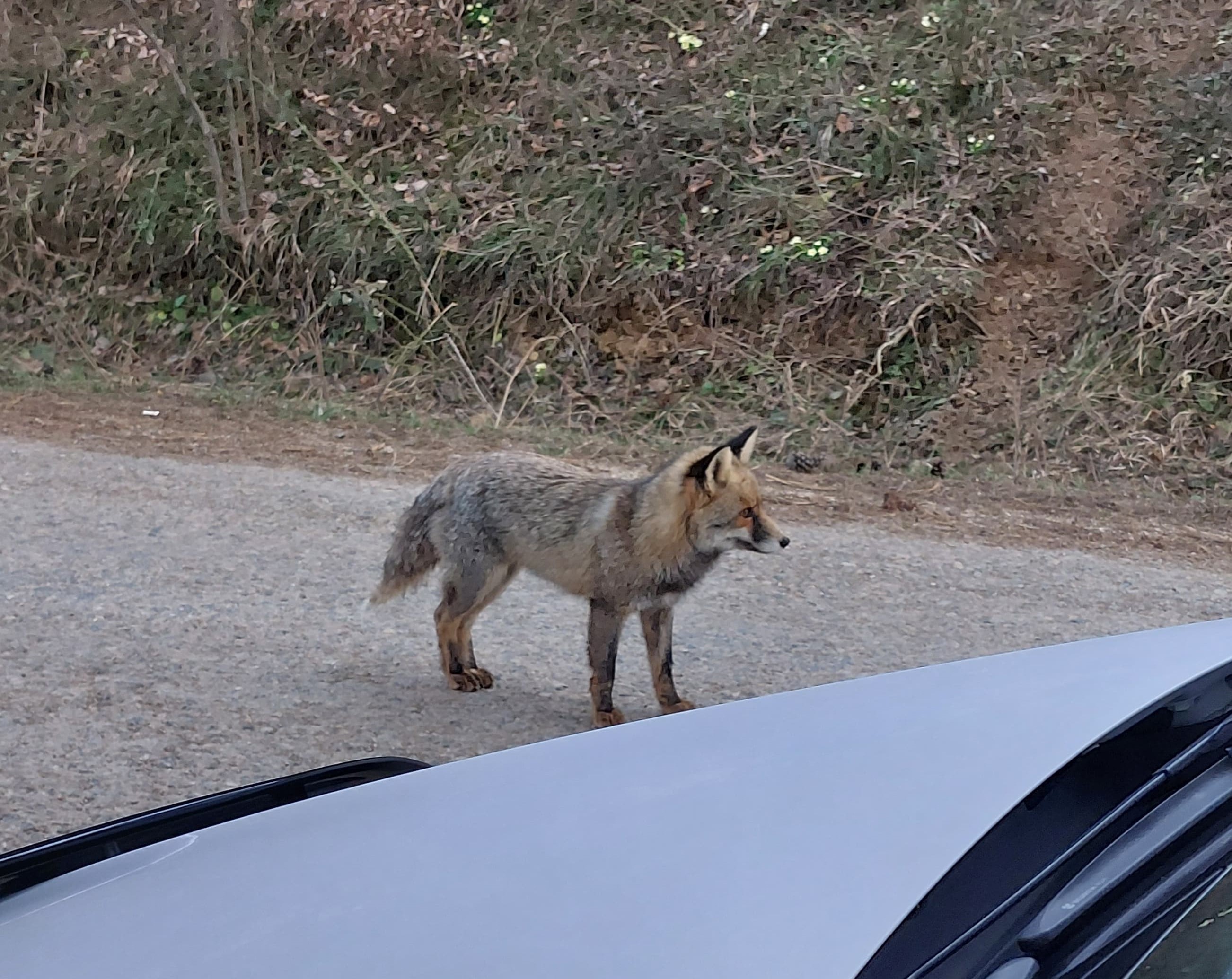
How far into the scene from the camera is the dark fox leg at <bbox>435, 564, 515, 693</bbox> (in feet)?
17.0

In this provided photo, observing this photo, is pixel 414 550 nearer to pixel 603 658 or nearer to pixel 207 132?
pixel 603 658

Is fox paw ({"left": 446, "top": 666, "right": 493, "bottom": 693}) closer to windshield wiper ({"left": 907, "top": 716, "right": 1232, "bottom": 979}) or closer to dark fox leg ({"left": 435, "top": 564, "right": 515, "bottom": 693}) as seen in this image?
dark fox leg ({"left": 435, "top": 564, "right": 515, "bottom": 693})

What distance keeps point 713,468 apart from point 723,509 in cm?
17

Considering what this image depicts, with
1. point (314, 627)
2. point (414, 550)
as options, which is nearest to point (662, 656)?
point (414, 550)

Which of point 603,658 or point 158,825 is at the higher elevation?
point 158,825

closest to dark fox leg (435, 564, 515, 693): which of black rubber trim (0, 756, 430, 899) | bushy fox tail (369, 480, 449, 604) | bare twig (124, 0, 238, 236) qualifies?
bushy fox tail (369, 480, 449, 604)

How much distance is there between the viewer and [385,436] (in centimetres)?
902

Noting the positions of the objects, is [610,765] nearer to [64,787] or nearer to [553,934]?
[553,934]

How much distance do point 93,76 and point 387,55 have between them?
2948mm

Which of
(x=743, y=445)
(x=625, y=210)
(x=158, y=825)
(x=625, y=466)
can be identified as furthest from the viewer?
(x=625, y=210)

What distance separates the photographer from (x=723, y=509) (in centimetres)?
501

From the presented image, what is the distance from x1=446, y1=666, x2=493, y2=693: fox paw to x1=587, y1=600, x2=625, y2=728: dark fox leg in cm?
49

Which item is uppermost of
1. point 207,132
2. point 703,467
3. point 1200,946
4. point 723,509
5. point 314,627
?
point 207,132

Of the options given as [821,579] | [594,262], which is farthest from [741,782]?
[594,262]
